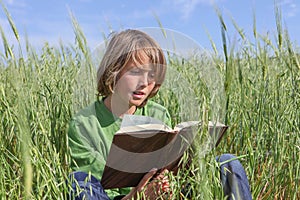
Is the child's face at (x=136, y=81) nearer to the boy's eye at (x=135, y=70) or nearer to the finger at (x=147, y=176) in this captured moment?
the boy's eye at (x=135, y=70)

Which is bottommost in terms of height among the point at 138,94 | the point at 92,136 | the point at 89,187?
the point at 89,187

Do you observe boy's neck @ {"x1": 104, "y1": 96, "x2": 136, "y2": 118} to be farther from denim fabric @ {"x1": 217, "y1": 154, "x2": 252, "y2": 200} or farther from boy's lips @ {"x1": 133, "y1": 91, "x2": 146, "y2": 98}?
denim fabric @ {"x1": 217, "y1": 154, "x2": 252, "y2": 200}

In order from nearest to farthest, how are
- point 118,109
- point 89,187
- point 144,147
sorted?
point 144,147
point 89,187
point 118,109

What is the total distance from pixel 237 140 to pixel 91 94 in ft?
1.35

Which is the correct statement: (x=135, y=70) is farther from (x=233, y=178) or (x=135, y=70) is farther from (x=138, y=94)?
(x=233, y=178)

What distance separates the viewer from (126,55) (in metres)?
1.07

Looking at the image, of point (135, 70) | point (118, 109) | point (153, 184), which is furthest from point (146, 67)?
point (153, 184)

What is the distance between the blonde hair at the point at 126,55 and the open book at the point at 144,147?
132 mm

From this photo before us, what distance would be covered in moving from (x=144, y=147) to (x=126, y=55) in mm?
265

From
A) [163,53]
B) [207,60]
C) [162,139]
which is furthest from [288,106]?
[162,139]

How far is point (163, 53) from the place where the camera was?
1.08 meters

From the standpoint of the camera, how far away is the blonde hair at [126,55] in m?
1.06

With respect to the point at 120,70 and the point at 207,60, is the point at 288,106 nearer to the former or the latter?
the point at 207,60

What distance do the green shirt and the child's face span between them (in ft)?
0.31
